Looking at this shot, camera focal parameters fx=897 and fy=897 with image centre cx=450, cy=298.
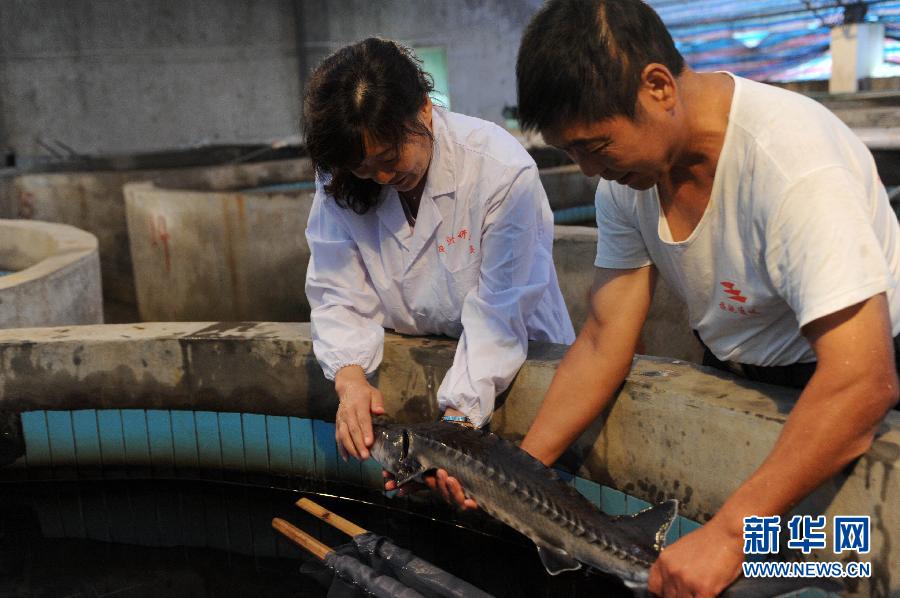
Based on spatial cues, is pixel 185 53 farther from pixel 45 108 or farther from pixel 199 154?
pixel 199 154

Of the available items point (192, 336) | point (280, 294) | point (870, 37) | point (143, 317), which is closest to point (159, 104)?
point (143, 317)

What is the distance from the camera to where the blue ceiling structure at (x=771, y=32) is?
14406 mm

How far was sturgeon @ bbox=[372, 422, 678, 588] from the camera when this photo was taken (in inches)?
66.2

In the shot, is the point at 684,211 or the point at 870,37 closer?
the point at 684,211

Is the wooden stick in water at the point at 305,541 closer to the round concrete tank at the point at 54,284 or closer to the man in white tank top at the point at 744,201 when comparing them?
the man in white tank top at the point at 744,201

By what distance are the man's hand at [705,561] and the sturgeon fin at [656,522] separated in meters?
0.23

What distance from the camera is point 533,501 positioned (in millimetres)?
1854

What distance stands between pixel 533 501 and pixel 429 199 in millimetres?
808

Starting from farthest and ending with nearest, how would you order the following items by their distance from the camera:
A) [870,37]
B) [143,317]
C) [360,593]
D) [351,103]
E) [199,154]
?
[870,37], [199,154], [143,317], [360,593], [351,103]

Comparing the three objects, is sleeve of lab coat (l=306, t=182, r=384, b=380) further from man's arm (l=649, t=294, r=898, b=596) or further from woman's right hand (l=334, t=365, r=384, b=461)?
man's arm (l=649, t=294, r=898, b=596)

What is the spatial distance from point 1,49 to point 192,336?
12403 mm

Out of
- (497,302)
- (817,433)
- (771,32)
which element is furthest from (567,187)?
(771,32)

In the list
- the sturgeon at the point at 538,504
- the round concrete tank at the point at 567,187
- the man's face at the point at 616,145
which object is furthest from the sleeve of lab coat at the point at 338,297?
the round concrete tank at the point at 567,187

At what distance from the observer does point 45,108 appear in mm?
13633
